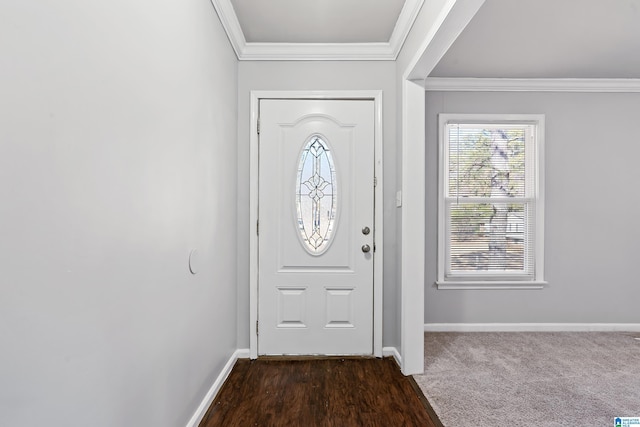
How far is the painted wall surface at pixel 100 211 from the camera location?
0.76m

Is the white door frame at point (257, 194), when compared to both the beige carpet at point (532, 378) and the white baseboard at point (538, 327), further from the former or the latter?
the white baseboard at point (538, 327)

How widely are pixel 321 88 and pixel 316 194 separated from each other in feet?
2.76

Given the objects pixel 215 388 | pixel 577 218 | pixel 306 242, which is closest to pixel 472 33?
pixel 306 242

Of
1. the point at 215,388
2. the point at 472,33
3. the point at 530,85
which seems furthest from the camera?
the point at 530,85

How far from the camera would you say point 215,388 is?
7.04 ft

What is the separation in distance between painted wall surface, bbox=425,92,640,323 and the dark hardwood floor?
1.23 m

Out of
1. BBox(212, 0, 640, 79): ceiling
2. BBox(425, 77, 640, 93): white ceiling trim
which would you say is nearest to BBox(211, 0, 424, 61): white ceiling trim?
BBox(212, 0, 640, 79): ceiling

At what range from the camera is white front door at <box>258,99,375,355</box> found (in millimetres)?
2750

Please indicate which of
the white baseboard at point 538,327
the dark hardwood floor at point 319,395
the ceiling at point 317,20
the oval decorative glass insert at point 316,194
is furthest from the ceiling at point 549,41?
the dark hardwood floor at point 319,395

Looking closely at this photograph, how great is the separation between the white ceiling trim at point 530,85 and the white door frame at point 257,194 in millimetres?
995

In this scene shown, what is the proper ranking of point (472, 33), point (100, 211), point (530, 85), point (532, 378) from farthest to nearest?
point (530, 85) → point (472, 33) → point (532, 378) → point (100, 211)

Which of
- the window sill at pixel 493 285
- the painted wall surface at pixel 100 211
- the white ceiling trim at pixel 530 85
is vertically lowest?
the window sill at pixel 493 285

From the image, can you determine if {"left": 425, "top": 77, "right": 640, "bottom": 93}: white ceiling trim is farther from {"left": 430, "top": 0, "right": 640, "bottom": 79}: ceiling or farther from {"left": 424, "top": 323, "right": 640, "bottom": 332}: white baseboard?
{"left": 424, "top": 323, "right": 640, "bottom": 332}: white baseboard

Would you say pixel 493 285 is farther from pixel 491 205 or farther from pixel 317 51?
pixel 317 51
